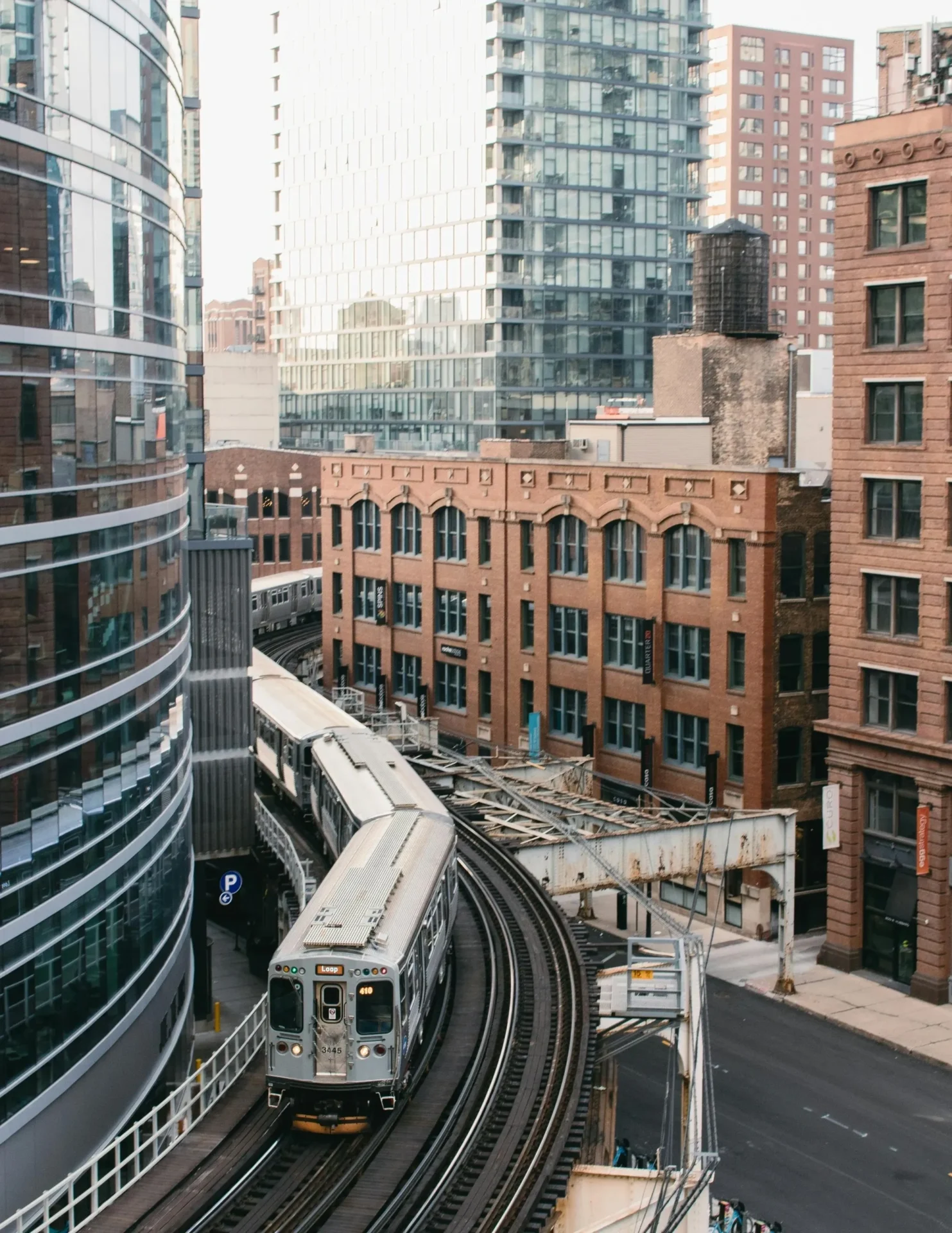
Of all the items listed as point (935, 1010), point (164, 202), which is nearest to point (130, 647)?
point (164, 202)

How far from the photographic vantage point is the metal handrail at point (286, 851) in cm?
3794

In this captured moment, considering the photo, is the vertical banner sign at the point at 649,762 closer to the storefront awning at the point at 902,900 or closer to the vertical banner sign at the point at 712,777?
the vertical banner sign at the point at 712,777

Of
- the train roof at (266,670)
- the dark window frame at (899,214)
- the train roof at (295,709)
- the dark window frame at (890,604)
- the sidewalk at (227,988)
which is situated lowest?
the sidewalk at (227,988)

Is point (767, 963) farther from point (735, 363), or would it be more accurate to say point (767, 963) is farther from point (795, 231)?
point (795, 231)

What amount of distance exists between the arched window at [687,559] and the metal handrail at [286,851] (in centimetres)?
1646


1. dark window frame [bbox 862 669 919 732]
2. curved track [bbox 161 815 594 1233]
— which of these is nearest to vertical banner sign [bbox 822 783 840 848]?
dark window frame [bbox 862 669 919 732]

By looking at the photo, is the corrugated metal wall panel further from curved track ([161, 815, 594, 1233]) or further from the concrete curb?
the concrete curb

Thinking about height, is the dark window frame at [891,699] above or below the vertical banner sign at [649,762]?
above

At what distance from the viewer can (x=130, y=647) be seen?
97.6 ft

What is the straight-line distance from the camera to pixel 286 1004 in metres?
25.9

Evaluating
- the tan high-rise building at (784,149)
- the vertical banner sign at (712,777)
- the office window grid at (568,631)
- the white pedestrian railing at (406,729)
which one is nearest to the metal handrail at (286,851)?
the white pedestrian railing at (406,729)

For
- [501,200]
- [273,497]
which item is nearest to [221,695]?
[273,497]

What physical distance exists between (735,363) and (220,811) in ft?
104

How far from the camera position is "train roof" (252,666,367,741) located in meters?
49.5
